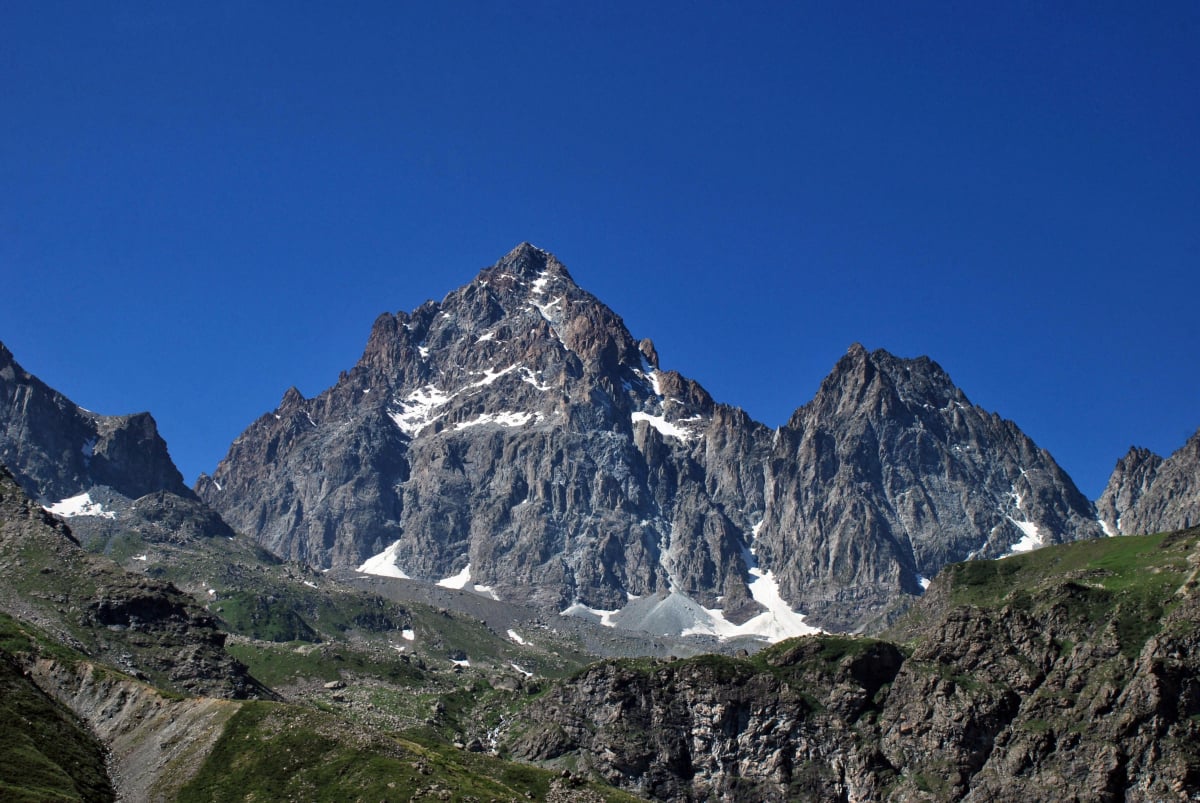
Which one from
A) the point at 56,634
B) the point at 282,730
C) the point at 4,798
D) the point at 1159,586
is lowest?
the point at 4,798


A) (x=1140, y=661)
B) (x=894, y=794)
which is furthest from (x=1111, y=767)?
(x=894, y=794)

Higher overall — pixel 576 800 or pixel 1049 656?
pixel 1049 656

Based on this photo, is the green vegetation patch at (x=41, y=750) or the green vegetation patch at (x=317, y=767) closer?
the green vegetation patch at (x=41, y=750)

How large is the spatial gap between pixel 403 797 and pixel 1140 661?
117m

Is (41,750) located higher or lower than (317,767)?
lower

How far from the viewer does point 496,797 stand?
Result: 452ft

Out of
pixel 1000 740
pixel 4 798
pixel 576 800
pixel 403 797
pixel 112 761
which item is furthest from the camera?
pixel 1000 740

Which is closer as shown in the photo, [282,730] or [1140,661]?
[282,730]

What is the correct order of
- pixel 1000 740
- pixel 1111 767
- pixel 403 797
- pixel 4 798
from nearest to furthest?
pixel 4 798, pixel 403 797, pixel 1111 767, pixel 1000 740

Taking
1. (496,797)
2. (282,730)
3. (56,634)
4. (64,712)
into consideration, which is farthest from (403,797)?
(56,634)

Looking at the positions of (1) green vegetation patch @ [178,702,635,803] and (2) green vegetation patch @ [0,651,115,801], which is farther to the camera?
(1) green vegetation patch @ [178,702,635,803]

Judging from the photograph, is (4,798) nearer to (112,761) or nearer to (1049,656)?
(112,761)

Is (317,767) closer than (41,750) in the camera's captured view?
No

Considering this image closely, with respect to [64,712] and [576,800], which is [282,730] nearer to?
[64,712]
